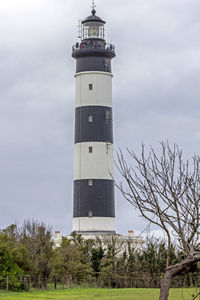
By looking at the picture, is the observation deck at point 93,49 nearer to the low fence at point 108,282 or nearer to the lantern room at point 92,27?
the lantern room at point 92,27

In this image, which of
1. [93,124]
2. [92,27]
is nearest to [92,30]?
[92,27]

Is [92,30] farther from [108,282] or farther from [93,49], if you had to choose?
[108,282]

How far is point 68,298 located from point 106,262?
992 centimetres

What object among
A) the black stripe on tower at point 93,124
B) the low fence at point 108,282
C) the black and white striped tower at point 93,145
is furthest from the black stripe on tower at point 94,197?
the low fence at point 108,282

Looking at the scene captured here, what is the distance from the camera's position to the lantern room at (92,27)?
36375 millimetres

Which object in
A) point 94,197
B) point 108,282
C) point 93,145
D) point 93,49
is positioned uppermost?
point 93,49

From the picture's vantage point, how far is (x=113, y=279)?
28547 mm

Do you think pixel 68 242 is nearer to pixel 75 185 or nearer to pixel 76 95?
pixel 75 185

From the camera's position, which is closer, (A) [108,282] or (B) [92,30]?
(A) [108,282]

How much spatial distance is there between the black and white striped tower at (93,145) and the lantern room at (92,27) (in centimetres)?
150

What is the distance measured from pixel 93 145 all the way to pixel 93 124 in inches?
45.6

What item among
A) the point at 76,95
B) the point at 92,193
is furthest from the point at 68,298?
the point at 76,95

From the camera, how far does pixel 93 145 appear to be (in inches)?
1312

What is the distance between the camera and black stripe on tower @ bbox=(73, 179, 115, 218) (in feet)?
108
